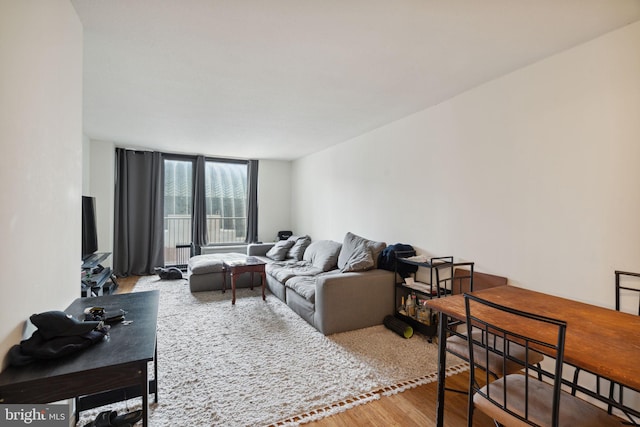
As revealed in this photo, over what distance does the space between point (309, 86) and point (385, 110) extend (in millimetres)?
1080

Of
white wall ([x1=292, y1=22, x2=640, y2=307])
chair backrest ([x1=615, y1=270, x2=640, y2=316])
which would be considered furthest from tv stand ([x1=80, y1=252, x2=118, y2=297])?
chair backrest ([x1=615, y1=270, x2=640, y2=316])

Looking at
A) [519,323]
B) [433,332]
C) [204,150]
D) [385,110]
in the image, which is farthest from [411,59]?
[204,150]

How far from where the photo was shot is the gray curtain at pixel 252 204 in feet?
21.5

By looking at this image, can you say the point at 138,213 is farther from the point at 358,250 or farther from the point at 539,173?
the point at 539,173

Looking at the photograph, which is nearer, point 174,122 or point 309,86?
point 309,86

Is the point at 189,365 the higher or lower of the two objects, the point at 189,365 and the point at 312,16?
the lower

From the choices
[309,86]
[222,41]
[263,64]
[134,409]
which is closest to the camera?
[134,409]

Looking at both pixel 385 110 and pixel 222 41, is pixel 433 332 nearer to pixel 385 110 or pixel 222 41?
pixel 385 110

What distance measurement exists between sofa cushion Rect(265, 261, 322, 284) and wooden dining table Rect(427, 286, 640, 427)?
2463 millimetres

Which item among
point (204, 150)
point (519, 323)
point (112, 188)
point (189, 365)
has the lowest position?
point (189, 365)

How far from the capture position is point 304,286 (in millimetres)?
3438

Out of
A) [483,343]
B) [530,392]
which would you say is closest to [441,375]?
[483,343]

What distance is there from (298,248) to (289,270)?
1079 mm

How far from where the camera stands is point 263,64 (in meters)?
2.30
